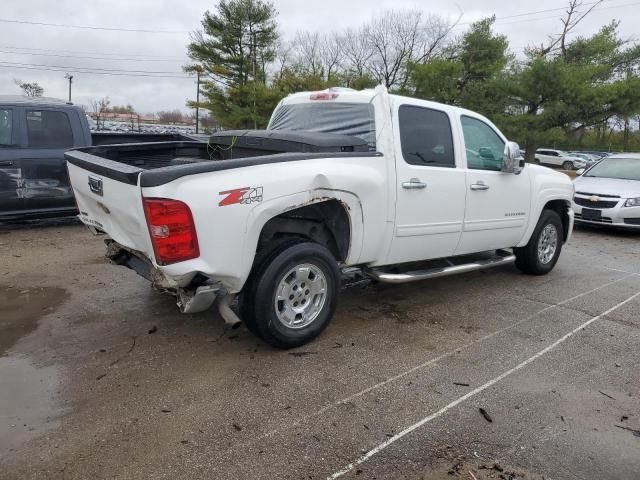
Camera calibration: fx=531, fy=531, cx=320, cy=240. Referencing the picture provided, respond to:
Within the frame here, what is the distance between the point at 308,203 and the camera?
381 cm

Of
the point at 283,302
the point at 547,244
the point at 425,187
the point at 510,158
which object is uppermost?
the point at 510,158

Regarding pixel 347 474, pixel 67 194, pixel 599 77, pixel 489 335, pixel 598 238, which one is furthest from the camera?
pixel 599 77

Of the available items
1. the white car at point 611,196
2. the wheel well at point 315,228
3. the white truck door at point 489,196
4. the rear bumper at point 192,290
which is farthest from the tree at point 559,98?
the rear bumper at point 192,290

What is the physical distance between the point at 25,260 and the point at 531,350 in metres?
5.70

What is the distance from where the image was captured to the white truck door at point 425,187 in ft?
14.7

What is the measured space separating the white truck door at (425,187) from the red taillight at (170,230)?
1.86 metres

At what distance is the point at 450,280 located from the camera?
617 cm

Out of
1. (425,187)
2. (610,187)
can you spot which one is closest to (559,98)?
(610,187)

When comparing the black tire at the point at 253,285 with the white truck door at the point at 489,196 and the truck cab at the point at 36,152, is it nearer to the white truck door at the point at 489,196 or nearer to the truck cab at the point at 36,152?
the white truck door at the point at 489,196

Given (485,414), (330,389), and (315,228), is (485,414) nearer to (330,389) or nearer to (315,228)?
(330,389)

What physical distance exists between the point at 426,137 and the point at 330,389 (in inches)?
97.2

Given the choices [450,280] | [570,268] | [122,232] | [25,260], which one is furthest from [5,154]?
[570,268]

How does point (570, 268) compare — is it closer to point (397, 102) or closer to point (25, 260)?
point (397, 102)

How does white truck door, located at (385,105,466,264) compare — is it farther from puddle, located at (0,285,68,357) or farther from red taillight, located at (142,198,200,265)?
puddle, located at (0,285,68,357)
